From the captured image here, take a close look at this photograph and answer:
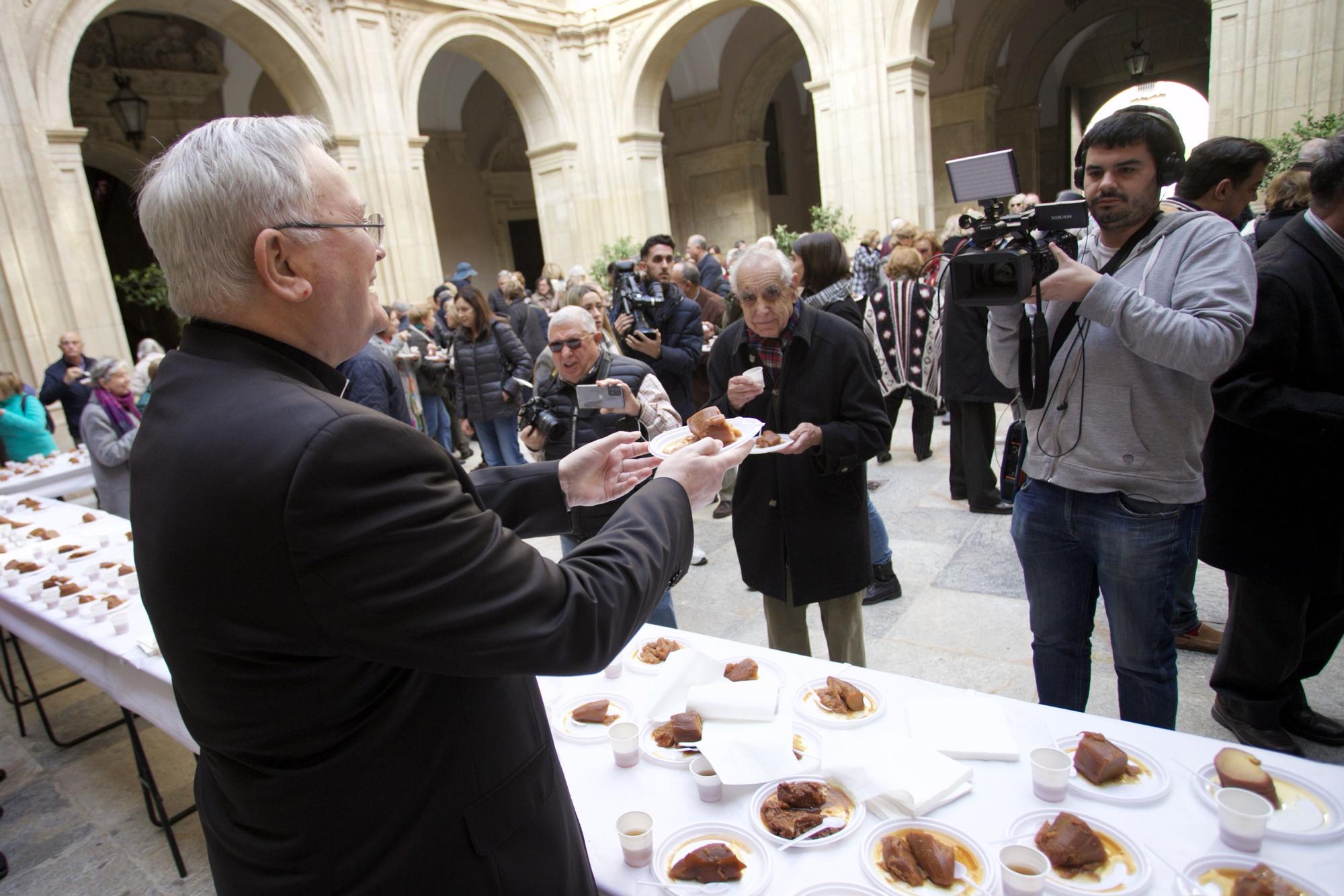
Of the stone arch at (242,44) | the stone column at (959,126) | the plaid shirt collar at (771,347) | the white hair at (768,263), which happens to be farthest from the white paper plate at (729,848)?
the stone column at (959,126)

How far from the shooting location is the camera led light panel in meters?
2.08

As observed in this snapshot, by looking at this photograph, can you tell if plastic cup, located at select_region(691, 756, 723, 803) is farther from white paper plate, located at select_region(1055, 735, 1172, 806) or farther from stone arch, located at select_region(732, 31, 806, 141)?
stone arch, located at select_region(732, 31, 806, 141)

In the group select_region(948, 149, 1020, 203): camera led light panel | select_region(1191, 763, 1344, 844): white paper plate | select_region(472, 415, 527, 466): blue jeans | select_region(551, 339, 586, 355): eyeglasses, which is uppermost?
select_region(948, 149, 1020, 203): camera led light panel

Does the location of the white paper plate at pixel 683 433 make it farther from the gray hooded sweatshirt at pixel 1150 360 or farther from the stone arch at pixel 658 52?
the stone arch at pixel 658 52

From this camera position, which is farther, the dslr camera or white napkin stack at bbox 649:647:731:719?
the dslr camera

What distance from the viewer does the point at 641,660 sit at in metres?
2.18

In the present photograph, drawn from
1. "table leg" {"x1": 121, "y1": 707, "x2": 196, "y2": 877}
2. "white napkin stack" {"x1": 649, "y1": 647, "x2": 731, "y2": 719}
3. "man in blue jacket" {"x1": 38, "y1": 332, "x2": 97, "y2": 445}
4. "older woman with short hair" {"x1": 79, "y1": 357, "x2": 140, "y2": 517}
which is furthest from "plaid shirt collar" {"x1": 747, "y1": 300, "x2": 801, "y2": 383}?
"man in blue jacket" {"x1": 38, "y1": 332, "x2": 97, "y2": 445}

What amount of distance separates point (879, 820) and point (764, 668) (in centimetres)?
58

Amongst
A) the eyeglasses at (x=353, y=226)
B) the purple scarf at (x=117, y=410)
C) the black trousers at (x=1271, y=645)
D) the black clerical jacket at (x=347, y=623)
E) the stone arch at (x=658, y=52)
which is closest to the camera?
the black clerical jacket at (x=347, y=623)

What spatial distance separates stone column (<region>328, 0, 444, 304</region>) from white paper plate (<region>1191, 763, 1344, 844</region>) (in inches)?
466

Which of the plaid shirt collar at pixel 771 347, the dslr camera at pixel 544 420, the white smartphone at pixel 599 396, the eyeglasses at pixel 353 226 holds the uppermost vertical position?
the eyeglasses at pixel 353 226

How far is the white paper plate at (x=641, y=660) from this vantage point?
2.12 m

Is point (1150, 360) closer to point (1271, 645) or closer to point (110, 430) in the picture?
point (1271, 645)

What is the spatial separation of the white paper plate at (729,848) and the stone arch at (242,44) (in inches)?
388
